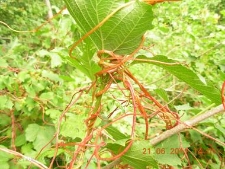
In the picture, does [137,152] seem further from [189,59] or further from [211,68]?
[211,68]

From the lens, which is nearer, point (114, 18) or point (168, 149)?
point (114, 18)

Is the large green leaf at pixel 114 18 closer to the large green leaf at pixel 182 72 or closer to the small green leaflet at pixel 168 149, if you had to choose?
the large green leaf at pixel 182 72

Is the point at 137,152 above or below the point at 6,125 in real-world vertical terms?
below

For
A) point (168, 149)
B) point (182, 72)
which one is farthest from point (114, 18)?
point (168, 149)

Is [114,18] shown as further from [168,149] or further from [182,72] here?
[168,149]

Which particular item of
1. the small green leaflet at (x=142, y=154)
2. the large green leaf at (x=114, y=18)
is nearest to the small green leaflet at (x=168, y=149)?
the small green leaflet at (x=142, y=154)

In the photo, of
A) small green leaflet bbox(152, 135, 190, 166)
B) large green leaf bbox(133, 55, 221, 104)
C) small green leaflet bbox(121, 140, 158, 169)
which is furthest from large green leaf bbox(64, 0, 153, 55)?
small green leaflet bbox(152, 135, 190, 166)

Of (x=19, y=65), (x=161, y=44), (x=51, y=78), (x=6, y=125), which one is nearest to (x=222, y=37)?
(x=161, y=44)

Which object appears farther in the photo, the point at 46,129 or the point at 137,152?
the point at 46,129

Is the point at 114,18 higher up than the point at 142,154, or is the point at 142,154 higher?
the point at 114,18
